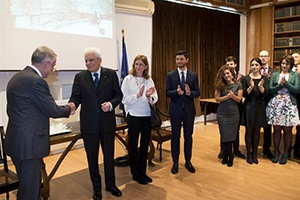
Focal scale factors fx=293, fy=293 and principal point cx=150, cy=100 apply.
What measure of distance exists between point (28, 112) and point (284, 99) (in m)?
3.11

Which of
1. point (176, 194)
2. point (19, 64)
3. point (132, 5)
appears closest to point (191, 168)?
point (176, 194)

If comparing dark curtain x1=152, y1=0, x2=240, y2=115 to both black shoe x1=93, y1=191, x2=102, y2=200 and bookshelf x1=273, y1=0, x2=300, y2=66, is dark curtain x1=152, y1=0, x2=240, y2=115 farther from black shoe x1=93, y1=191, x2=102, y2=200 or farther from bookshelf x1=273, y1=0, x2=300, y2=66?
black shoe x1=93, y1=191, x2=102, y2=200

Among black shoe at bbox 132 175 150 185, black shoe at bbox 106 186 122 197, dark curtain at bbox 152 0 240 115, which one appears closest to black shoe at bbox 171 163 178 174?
black shoe at bbox 132 175 150 185

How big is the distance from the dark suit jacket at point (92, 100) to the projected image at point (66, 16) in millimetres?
1754

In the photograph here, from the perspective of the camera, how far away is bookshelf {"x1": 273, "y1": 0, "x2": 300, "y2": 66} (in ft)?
22.2

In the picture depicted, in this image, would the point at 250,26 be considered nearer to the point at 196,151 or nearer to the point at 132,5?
the point at 132,5

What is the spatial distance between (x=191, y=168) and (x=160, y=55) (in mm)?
2838

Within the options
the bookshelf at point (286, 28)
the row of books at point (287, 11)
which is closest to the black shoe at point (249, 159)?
the bookshelf at point (286, 28)

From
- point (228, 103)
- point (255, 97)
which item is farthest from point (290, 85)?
point (228, 103)

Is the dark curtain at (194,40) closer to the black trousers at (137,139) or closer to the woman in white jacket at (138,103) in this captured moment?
the woman in white jacket at (138,103)

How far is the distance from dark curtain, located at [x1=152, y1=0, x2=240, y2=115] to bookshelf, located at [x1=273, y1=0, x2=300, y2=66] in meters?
0.93

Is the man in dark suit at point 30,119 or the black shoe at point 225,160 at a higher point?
the man in dark suit at point 30,119

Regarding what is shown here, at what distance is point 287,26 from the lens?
6.94m

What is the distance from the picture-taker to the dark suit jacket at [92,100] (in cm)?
278
